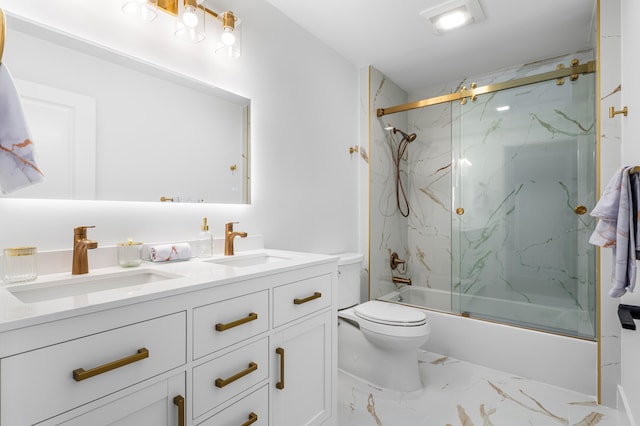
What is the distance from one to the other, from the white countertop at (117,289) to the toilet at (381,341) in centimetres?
76

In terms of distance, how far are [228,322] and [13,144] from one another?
2.41ft

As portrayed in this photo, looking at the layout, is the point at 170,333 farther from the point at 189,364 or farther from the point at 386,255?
the point at 386,255

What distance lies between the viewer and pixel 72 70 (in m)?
1.22

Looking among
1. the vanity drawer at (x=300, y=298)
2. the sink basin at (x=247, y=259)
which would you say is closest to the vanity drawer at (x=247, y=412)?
the vanity drawer at (x=300, y=298)

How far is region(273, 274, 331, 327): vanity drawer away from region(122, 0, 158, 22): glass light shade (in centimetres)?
128

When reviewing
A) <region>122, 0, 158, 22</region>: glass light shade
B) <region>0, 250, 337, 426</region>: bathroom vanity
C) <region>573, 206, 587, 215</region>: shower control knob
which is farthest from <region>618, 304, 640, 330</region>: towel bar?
<region>122, 0, 158, 22</region>: glass light shade

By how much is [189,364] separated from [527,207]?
2.55 m

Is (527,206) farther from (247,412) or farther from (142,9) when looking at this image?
(142,9)

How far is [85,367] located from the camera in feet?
2.44

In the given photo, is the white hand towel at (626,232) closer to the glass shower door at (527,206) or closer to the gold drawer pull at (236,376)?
the glass shower door at (527,206)

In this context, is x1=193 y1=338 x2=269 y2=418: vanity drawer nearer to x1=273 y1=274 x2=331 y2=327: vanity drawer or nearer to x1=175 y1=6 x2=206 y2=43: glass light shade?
x1=273 y1=274 x2=331 y2=327: vanity drawer

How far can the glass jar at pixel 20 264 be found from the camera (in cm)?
100

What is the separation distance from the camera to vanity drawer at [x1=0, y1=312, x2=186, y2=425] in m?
0.65

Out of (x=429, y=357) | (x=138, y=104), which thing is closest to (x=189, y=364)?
(x=138, y=104)
